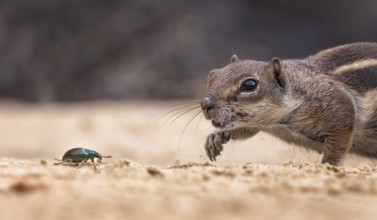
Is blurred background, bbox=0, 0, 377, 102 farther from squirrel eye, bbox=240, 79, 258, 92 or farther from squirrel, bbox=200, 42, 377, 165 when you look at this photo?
squirrel eye, bbox=240, 79, 258, 92

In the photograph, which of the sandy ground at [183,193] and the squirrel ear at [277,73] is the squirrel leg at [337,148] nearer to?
the sandy ground at [183,193]

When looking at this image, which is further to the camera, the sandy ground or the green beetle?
the green beetle

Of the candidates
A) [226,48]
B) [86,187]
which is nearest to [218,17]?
[226,48]

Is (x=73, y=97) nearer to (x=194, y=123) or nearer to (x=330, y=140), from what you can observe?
(x=194, y=123)

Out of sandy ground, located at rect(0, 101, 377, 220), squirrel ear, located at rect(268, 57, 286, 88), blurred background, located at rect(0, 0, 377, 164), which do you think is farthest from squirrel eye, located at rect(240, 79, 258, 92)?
blurred background, located at rect(0, 0, 377, 164)

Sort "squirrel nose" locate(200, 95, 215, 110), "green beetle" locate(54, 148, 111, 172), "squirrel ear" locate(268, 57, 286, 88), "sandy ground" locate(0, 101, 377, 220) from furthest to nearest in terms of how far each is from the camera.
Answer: "squirrel ear" locate(268, 57, 286, 88) → "squirrel nose" locate(200, 95, 215, 110) → "green beetle" locate(54, 148, 111, 172) → "sandy ground" locate(0, 101, 377, 220)

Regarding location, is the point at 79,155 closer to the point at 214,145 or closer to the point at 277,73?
the point at 214,145
